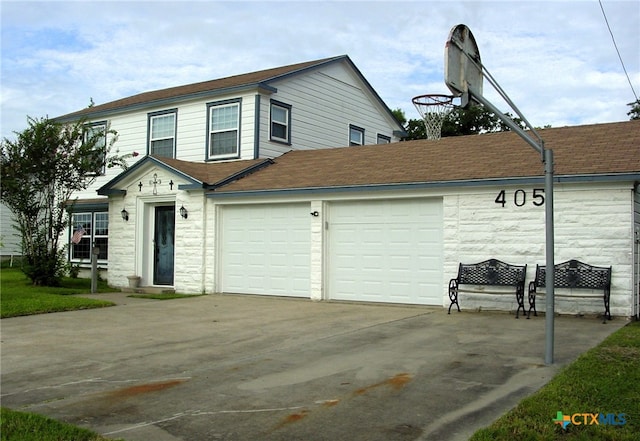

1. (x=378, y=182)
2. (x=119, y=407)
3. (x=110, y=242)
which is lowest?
(x=119, y=407)

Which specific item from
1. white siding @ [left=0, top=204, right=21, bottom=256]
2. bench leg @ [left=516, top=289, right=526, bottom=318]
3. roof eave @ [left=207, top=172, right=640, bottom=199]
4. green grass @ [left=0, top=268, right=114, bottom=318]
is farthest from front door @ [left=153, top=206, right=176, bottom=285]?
white siding @ [left=0, top=204, right=21, bottom=256]

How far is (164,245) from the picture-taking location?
17812mm

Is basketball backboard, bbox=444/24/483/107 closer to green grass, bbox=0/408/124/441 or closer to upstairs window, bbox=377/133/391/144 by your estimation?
green grass, bbox=0/408/124/441

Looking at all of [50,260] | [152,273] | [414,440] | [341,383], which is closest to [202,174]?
[152,273]

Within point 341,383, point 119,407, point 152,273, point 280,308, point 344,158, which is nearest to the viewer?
point 119,407

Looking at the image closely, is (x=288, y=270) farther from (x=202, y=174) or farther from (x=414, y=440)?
(x=414, y=440)

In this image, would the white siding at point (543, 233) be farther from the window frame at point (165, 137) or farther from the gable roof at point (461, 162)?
the window frame at point (165, 137)

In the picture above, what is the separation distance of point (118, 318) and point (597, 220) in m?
9.18

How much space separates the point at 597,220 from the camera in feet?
38.3

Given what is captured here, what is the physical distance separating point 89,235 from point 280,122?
7.94m

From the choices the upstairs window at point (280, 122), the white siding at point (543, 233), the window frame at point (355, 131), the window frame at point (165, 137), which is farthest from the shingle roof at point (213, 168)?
the white siding at point (543, 233)

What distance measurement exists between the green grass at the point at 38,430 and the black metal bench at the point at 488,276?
8.14m

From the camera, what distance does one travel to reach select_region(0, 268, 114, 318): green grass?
12.7m

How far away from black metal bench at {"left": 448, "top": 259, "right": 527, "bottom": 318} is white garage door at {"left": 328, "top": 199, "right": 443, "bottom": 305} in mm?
728
